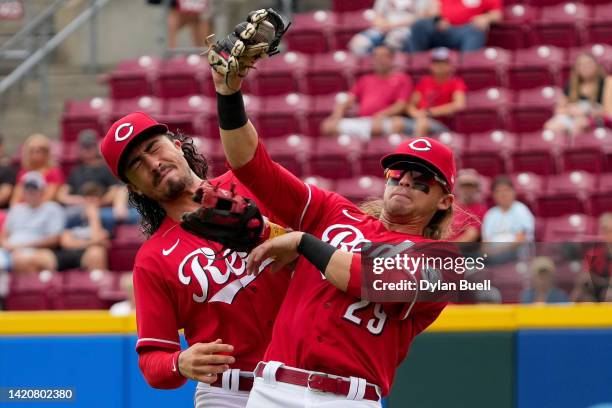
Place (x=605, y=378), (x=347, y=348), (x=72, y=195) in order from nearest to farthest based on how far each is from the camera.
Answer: (x=347, y=348) < (x=605, y=378) < (x=72, y=195)

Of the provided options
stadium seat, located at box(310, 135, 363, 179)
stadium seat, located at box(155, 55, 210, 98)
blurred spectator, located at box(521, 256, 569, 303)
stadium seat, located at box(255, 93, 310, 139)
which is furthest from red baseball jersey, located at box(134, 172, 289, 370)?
stadium seat, located at box(155, 55, 210, 98)

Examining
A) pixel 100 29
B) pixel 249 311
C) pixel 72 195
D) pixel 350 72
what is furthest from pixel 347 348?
pixel 100 29

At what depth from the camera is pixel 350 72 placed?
29.0 feet

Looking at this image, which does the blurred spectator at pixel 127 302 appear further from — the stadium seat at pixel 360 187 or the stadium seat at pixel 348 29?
the stadium seat at pixel 348 29

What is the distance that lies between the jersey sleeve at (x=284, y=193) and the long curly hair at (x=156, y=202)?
1.37 ft

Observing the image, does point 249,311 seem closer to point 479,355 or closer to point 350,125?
point 479,355

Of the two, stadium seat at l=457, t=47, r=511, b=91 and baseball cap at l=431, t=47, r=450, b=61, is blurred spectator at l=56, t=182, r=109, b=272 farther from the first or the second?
stadium seat at l=457, t=47, r=511, b=91

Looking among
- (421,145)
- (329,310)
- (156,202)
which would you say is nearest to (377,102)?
(156,202)

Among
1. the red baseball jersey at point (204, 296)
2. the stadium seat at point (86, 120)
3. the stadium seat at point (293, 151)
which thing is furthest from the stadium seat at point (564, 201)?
the red baseball jersey at point (204, 296)

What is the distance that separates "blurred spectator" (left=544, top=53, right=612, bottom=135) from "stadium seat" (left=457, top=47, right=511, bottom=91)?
64cm

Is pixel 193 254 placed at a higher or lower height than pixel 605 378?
Answer: higher

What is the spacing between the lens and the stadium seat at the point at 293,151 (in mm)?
7945

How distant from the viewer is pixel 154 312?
3.58 m

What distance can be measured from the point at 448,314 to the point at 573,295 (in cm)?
49
